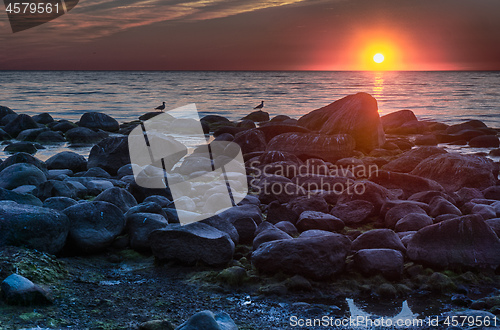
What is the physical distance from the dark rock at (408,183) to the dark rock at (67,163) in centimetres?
651

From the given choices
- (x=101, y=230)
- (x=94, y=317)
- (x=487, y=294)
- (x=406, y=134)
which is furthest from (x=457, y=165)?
(x=406, y=134)

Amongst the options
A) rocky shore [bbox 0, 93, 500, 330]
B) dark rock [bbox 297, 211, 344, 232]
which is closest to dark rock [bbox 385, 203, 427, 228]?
rocky shore [bbox 0, 93, 500, 330]

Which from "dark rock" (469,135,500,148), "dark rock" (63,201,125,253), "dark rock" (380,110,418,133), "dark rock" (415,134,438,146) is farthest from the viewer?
"dark rock" (380,110,418,133)

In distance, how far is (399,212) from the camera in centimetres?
633

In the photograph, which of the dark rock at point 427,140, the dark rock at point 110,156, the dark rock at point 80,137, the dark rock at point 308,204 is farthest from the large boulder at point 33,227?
the dark rock at point 427,140

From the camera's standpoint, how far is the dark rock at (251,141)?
41.0ft

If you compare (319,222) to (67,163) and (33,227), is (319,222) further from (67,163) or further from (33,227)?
(67,163)

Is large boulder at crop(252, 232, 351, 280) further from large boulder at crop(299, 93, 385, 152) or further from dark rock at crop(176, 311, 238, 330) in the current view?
large boulder at crop(299, 93, 385, 152)

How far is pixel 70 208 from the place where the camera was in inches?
210

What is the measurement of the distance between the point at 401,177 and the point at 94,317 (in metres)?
5.91

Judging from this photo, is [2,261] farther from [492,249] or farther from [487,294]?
[492,249]

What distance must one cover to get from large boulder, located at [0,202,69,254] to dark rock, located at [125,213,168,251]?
754 mm

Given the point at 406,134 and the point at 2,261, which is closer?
the point at 2,261

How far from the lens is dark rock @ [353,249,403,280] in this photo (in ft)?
15.1
